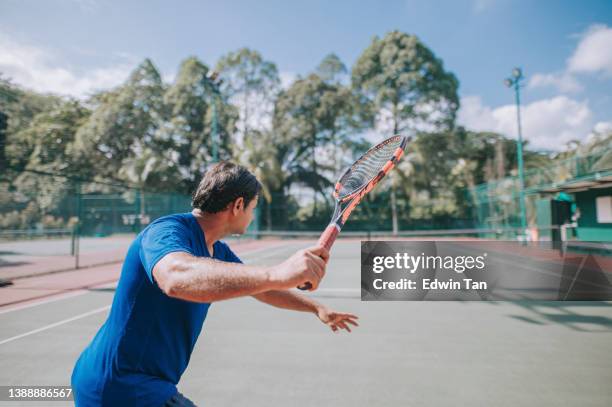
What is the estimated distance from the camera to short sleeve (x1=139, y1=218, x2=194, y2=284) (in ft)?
4.60

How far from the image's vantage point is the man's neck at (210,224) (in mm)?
1818

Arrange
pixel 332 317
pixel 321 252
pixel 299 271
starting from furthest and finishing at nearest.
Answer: pixel 332 317 < pixel 321 252 < pixel 299 271

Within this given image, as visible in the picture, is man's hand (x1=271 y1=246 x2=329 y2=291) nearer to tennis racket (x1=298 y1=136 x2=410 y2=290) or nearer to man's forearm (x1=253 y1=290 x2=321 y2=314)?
tennis racket (x1=298 y1=136 x2=410 y2=290)

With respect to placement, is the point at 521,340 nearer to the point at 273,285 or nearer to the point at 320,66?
the point at 273,285

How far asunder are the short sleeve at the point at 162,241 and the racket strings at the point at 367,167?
3.70 ft

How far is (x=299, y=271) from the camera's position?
1.22 meters

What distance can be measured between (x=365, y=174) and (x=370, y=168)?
5 cm

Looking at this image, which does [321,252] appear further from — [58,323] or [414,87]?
[414,87]

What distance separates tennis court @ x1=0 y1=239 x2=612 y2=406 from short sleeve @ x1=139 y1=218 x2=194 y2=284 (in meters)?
2.13

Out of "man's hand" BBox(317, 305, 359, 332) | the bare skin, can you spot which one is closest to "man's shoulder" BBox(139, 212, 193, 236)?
the bare skin

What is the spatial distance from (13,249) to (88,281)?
10444mm

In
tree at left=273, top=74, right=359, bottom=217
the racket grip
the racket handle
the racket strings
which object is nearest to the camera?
the racket handle

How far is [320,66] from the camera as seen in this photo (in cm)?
3303

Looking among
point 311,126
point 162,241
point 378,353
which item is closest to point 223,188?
point 162,241
